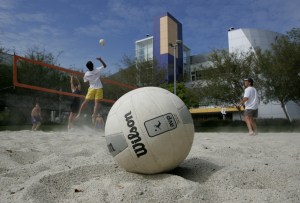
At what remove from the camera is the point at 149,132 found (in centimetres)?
326

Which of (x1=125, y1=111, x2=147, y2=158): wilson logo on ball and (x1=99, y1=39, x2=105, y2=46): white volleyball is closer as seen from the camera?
(x1=125, y1=111, x2=147, y2=158): wilson logo on ball

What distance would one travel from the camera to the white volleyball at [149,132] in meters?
3.26

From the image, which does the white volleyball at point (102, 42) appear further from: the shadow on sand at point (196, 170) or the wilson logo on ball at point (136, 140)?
the wilson logo on ball at point (136, 140)

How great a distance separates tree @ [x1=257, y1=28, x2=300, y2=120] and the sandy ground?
17241 mm

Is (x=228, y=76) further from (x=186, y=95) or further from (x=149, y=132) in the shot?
(x=149, y=132)

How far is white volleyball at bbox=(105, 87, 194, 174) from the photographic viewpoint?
326 cm

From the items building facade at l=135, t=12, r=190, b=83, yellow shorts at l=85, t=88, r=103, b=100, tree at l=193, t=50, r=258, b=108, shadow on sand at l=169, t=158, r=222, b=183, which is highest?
building facade at l=135, t=12, r=190, b=83

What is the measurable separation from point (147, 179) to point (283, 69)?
19.2 m

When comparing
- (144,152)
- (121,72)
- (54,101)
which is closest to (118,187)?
(144,152)

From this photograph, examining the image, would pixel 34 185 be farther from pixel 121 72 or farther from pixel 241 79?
pixel 121 72

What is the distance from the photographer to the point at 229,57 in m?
23.5

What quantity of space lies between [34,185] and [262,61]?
69.4ft

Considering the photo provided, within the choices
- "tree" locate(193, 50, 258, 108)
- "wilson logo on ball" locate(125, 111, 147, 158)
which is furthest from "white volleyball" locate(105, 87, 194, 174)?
"tree" locate(193, 50, 258, 108)

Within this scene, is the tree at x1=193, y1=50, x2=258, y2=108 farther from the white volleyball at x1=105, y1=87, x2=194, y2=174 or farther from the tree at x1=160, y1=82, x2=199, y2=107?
the white volleyball at x1=105, y1=87, x2=194, y2=174
